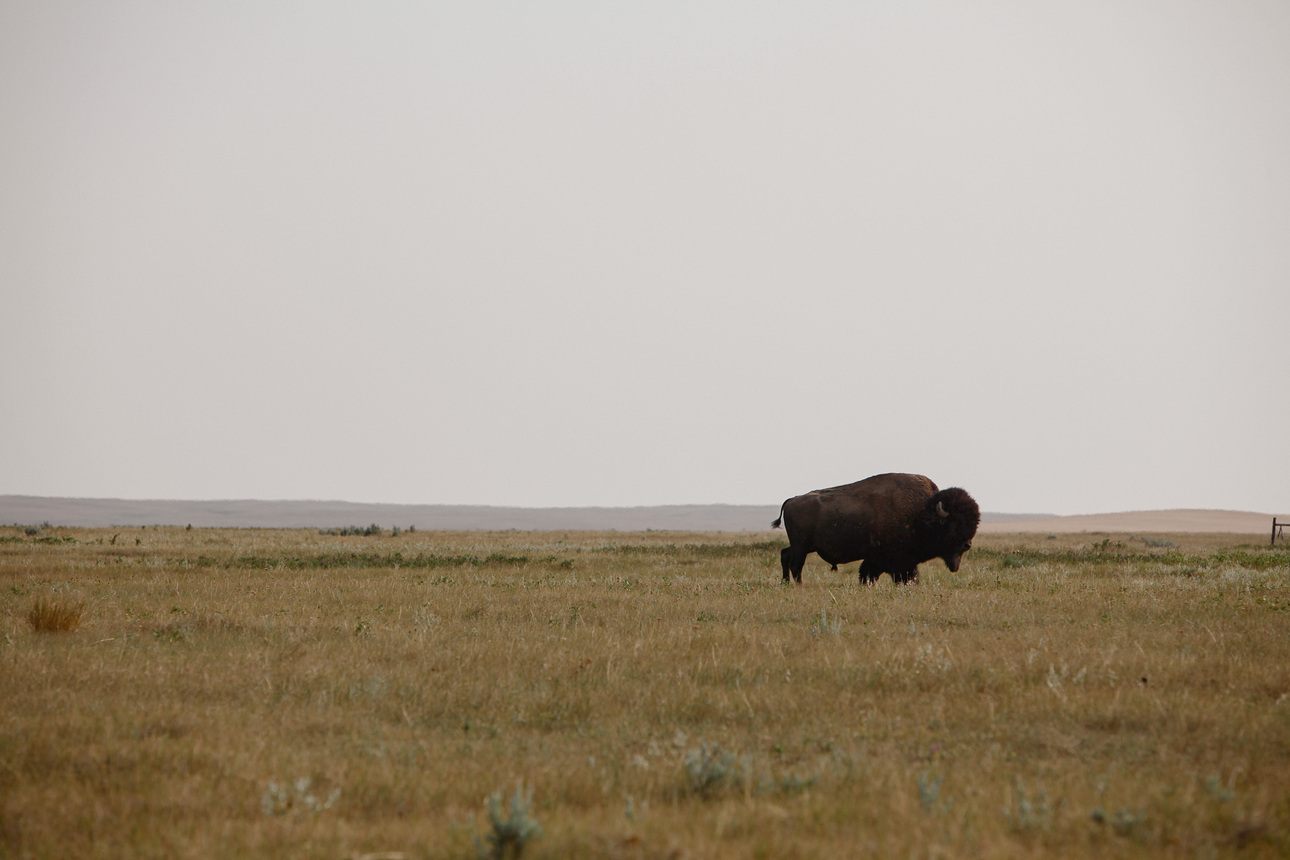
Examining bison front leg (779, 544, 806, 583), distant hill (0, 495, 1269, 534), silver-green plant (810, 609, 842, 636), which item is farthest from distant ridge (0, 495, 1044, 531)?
silver-green plant (810, 609, 842, 636)

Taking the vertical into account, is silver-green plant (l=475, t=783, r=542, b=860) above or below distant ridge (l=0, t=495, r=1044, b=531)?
above

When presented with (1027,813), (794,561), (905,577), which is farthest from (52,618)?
(905,577)

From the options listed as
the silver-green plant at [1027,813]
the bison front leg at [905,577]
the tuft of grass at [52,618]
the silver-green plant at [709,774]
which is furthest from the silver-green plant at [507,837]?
the bison front leg at [905,577]

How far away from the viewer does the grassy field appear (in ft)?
15.1

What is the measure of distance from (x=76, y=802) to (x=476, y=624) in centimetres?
690

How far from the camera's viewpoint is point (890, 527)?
63.6 feet


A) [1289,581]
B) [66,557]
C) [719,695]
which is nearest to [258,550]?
[66,557]

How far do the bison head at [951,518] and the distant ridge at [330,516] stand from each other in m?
118

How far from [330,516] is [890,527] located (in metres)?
159

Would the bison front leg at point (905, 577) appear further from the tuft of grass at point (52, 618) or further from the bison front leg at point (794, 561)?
the tuft of grass at point (52, 618)

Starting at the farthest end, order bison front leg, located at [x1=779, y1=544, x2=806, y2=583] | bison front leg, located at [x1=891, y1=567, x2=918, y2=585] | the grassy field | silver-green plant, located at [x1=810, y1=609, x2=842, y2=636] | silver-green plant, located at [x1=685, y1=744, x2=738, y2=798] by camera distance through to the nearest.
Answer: bison front leg, located at [x1=779, y1=544, x2=806, y2=583]
bison front leg, located at [x1=891, y1=567, x2=918, y2=585]
silver-green plant, located at [x1=810, y1=609, x2=842, y2=636]
silver-green plant, located at [x1=685, y1=744, x2=738, y2=798]
the grassy field

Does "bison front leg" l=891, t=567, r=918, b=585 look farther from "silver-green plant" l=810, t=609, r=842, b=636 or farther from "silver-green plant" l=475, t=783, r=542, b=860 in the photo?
"silver-green plant" l=475, t=783, r=542, b=860

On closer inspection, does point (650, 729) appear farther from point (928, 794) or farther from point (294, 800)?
point (294, 800)

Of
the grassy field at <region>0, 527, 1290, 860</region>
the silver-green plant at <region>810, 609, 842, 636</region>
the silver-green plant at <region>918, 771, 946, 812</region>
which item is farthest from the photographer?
the silver-green plant at <region>810, 609, 842, 636</region>
